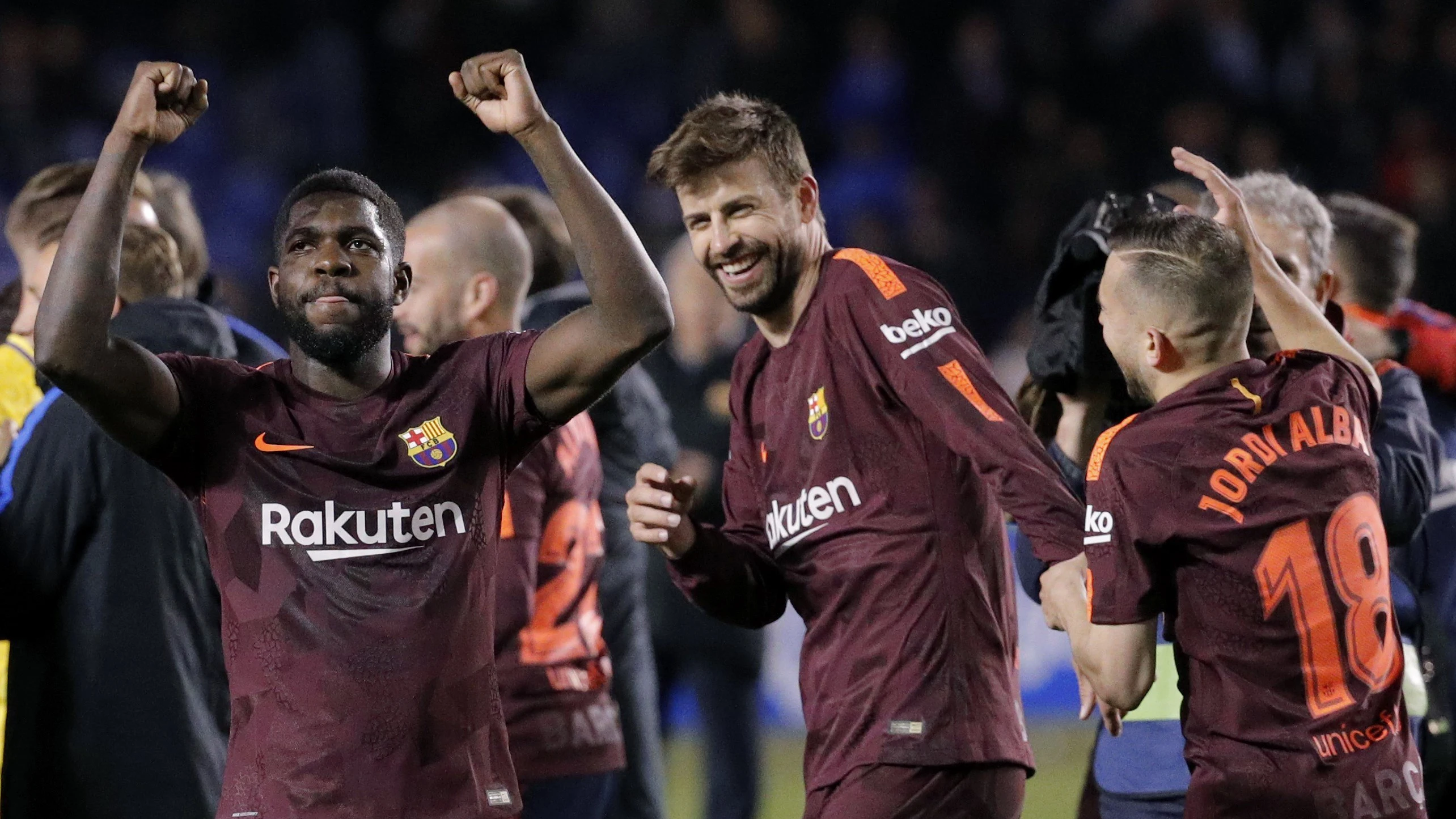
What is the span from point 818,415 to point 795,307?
12.3 inches

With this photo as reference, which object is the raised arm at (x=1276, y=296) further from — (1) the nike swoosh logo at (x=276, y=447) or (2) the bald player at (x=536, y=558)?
(2) the bald player at (x=536, y=558)

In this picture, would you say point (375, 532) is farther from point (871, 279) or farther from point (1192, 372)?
point (1192, 372)

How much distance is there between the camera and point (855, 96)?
1331cm

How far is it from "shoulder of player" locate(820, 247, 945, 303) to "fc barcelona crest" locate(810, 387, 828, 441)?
0.73 ft

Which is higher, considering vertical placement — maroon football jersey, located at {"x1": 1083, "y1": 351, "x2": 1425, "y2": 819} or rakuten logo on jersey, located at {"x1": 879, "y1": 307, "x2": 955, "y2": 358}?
rakuten logo on jersey, located at {"x1": 879, "y1": 307, "x2": 955, "y2": 358}

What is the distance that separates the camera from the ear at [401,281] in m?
3.25

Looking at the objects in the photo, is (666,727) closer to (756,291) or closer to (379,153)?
(756,291)

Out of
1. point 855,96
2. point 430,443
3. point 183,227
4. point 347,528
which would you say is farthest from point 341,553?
point 855,96

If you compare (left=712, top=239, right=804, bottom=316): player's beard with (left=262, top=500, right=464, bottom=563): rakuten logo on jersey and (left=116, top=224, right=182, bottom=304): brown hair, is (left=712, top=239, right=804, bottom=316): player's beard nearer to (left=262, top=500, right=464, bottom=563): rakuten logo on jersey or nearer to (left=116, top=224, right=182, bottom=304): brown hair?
(left=262, top=500, right=464, bottom=563): rakuten logo on jersey

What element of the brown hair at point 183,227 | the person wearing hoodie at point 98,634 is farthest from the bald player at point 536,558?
the person wearing hoodie at point 98,634

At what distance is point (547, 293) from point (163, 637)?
230cm

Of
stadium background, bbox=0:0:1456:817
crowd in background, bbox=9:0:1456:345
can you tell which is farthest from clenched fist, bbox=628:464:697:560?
crowd in background, bbox=9:0:1456:345

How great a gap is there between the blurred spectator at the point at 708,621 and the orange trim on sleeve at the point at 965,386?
2898 millimetres

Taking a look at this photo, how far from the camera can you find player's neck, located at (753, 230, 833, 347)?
12.8ft
